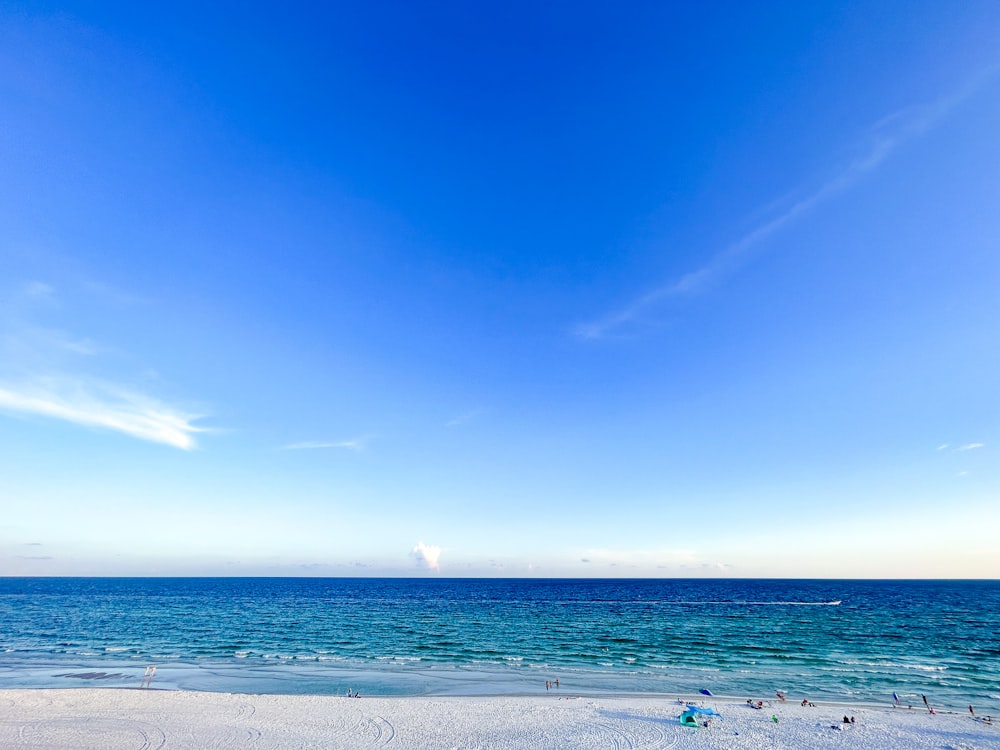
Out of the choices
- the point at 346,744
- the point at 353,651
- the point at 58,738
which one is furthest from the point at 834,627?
the point at 58,738

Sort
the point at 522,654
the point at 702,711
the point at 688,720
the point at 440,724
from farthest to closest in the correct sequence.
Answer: the point at 522,654 → the point at 702,711 → the point at 440,724 → the point at 688,720

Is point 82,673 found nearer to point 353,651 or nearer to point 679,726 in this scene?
point 353,651

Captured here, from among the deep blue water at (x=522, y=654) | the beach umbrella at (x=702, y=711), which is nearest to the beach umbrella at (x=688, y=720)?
the beach umbrella at (x=702, y=711)

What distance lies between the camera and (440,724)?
1094 inches

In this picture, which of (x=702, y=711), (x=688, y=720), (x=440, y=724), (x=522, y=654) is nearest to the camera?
(x=688, y=720)

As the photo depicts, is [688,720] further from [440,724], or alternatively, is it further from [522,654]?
[522,654]

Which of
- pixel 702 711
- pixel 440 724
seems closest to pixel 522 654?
pixel 440 724

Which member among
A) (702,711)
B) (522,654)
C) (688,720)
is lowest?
(522,654)

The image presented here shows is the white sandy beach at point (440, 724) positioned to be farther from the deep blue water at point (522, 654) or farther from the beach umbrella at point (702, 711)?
the deep blue water at point (522, 654)

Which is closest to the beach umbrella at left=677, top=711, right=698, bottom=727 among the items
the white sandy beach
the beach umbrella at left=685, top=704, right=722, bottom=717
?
the beach umbrella at left=685, top=704, right=722, bottom=717

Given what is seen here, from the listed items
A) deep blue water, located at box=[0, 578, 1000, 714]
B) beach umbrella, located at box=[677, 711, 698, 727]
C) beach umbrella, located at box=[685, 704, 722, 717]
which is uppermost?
beach umbrella, located at box=[685, 704, 722, 717]

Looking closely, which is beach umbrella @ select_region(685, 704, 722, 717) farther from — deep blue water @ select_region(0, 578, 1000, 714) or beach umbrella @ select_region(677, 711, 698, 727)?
deep blue water @ select_region(0, 578, 1000, 714)

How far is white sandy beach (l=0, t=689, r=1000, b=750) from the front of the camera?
2484 cm

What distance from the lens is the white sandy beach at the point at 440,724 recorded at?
81.5 feet
